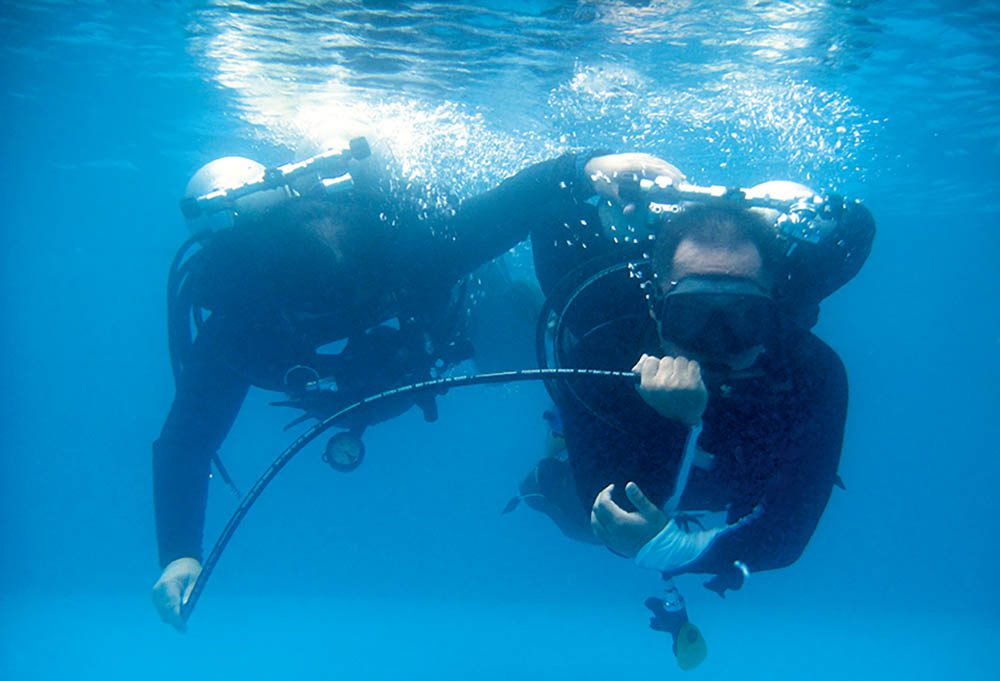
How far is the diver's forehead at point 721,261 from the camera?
2.61 m

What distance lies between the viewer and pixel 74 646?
29.2 metres

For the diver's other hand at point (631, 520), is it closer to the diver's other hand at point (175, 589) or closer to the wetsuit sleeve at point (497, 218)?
the wetsuit sleeve at point (497, 218)

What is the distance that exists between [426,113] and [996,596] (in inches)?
Answer: 2063

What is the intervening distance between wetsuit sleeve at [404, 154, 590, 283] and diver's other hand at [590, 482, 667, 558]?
2.02 meters

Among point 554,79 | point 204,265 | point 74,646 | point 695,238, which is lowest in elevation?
point 74,646

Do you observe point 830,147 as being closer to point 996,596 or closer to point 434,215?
point 434,215

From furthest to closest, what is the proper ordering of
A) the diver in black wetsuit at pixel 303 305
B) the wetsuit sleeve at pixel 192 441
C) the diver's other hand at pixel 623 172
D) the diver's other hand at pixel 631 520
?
the wetsuit sleeve at pixel 192 441 < the diver in black wetsuit at pixel 303 305 < the diver's other hand at pixel 623 172 < the diver's other hand at pixel 631 520

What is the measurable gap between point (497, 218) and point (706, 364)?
2.17m

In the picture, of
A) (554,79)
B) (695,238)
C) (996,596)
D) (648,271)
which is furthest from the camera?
(996,596)

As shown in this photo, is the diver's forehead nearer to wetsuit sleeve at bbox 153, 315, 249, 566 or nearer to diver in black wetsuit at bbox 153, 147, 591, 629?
diver in black wetsuit at bbox 153, 147, 591, 629

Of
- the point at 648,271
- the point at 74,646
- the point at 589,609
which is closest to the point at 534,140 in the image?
the point at 648,271

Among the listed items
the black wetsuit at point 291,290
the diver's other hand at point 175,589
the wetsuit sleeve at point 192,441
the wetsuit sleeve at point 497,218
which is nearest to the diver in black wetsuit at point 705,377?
the wetsuit sleeve at point 497,218

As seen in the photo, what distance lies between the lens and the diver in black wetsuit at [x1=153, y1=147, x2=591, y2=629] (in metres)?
4.01

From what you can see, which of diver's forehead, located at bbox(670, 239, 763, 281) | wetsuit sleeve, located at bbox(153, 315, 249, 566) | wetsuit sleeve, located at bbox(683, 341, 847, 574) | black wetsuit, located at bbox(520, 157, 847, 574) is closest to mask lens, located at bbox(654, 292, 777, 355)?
diver's forehead, located at bbox(670, 239, 763, 281)
